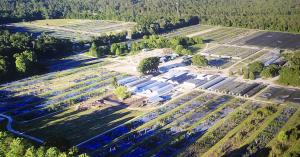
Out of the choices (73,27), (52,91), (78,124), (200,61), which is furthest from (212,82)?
(73,27)

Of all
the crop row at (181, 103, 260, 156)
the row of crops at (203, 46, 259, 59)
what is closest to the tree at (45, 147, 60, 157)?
the crop row at (181, 103, 260, 156)

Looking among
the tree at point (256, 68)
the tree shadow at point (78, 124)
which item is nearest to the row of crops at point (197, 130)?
the tree shadow at point (78, 124)

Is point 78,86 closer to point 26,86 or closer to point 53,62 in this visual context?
point 26,86

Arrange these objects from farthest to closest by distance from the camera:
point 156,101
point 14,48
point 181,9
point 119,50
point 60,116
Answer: point 181,9 → point 119,50 → point 14,48 → point 156,101 → point 60,116

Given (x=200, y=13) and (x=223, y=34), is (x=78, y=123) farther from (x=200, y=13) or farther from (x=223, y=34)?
(x=200, y=13)

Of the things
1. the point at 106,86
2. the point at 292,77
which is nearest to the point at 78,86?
the point at 106,86

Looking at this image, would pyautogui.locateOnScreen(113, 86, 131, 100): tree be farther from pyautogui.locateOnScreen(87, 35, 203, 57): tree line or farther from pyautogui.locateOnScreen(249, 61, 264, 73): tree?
pyautogui.locateOnScreen(87, 35, 203, 57): tree line
